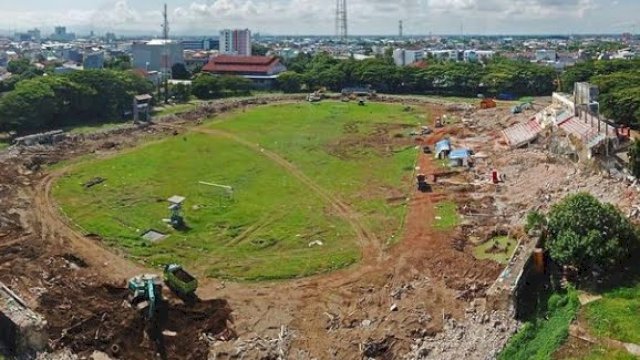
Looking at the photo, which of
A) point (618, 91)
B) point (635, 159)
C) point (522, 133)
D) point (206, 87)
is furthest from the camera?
point (206, 87)

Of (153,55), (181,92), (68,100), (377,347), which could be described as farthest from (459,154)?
(153,55)

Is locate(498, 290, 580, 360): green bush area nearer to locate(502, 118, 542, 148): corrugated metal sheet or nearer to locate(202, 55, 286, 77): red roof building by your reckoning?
locate(502, 118, 542, 148): corrugated metal sheet

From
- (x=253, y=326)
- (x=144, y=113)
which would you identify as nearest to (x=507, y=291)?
(x=253, y=326)

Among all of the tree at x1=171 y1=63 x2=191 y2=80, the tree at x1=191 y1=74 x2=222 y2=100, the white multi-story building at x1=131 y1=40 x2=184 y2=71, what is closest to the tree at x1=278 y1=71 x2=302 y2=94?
the tree at x1=191 y1=74 x2=222 y2=100

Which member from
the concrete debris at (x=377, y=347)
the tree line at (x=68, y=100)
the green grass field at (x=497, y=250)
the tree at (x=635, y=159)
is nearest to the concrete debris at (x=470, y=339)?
the concrete debris at (x=377, y=347)

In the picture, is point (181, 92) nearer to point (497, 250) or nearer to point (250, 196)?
point (250, 196)

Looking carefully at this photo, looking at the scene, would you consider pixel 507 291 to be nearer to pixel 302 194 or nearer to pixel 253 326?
pixel 253 326

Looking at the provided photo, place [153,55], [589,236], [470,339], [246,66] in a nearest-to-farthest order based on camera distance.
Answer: [470,339], [589,236], [246,66], [153,55]
